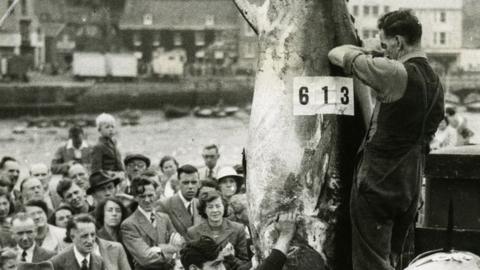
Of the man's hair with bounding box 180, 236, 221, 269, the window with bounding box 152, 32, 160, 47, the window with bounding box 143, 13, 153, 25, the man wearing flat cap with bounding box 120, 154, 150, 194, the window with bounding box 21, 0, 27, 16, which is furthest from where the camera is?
the window with bounding box 143, 13, 153, 25

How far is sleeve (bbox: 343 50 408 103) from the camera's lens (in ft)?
16.5

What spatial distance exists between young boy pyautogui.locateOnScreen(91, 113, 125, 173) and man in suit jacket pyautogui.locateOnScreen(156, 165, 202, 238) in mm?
2782

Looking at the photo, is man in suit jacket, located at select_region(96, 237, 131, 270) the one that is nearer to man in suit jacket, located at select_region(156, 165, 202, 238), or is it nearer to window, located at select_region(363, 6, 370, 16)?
man in suit jacket, located at select_region(156, 165, 202, 238)

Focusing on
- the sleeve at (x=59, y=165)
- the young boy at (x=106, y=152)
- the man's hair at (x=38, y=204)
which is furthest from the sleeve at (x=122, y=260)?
the sleeve at (x=59, y=165)

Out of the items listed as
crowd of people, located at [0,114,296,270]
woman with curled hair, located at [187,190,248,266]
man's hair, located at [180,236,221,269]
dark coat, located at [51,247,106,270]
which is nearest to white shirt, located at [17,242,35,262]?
crowd of people, located at [0,114,296,270]

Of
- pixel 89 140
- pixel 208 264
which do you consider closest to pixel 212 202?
pixel 208 264

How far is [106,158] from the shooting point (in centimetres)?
1444

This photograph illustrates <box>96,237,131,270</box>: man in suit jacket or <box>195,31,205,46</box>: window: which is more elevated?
<box>195,31,205,46</box>: window

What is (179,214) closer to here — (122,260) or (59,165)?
(122,260)

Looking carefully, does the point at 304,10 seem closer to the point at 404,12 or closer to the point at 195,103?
the point at 404,12

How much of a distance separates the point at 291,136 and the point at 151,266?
527 cm

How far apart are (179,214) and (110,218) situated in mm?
856

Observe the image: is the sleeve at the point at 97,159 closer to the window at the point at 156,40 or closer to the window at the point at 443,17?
the window at the point at 156,40

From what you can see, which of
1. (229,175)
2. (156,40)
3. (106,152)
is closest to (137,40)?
(156,40)
